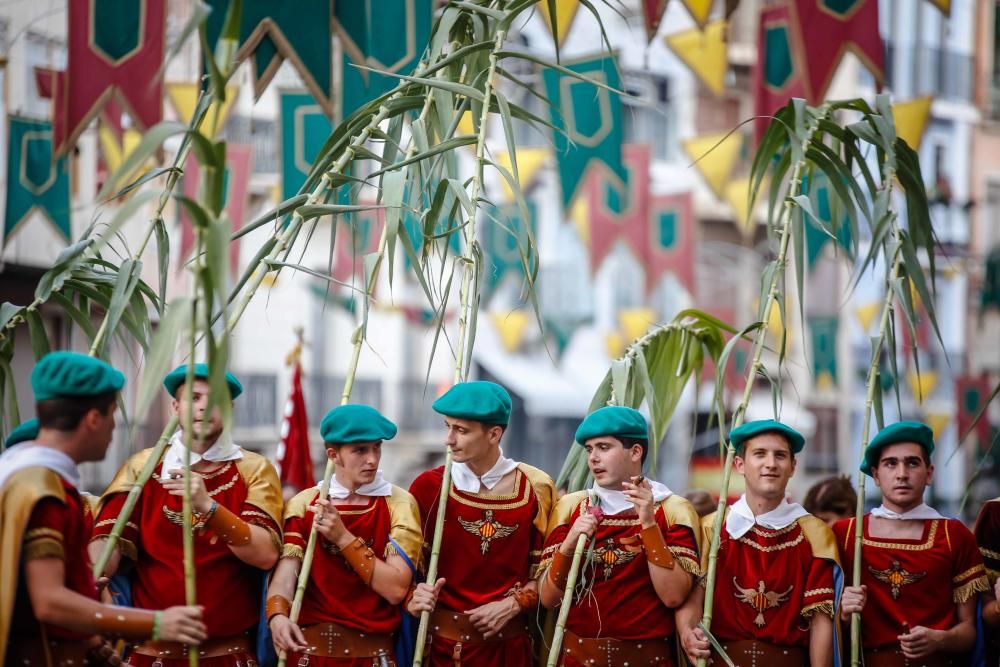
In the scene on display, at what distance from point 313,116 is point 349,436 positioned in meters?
5.71

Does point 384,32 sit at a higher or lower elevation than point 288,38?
higher

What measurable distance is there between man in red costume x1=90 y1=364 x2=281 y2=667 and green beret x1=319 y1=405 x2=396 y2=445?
0.31 metres

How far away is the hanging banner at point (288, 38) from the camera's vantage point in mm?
6531

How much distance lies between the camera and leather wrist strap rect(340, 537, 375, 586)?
13.7ft

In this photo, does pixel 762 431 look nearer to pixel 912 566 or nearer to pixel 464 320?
pixel 912 566

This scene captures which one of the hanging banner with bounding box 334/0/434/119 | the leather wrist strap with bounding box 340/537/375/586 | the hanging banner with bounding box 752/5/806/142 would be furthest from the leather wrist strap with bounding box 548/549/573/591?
the hanging banner with bounding box 752/5/806/142

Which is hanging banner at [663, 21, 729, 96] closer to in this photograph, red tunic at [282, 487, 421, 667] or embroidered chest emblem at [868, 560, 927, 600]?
embroidered chest emblem at [868, 560, 927, 600]

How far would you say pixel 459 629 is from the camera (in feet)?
14.5

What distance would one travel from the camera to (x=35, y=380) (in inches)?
136

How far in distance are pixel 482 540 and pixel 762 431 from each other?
0.96 metres

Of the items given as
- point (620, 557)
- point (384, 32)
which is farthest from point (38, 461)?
point (384, 32)

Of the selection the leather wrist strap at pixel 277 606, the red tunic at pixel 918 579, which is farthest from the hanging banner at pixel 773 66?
the leather wrist strap at pixel 277 606

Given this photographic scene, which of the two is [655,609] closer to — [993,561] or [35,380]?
[993,561]

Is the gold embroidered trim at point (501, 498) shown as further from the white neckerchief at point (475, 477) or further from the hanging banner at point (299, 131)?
the hanging banner at point (299, 131)
